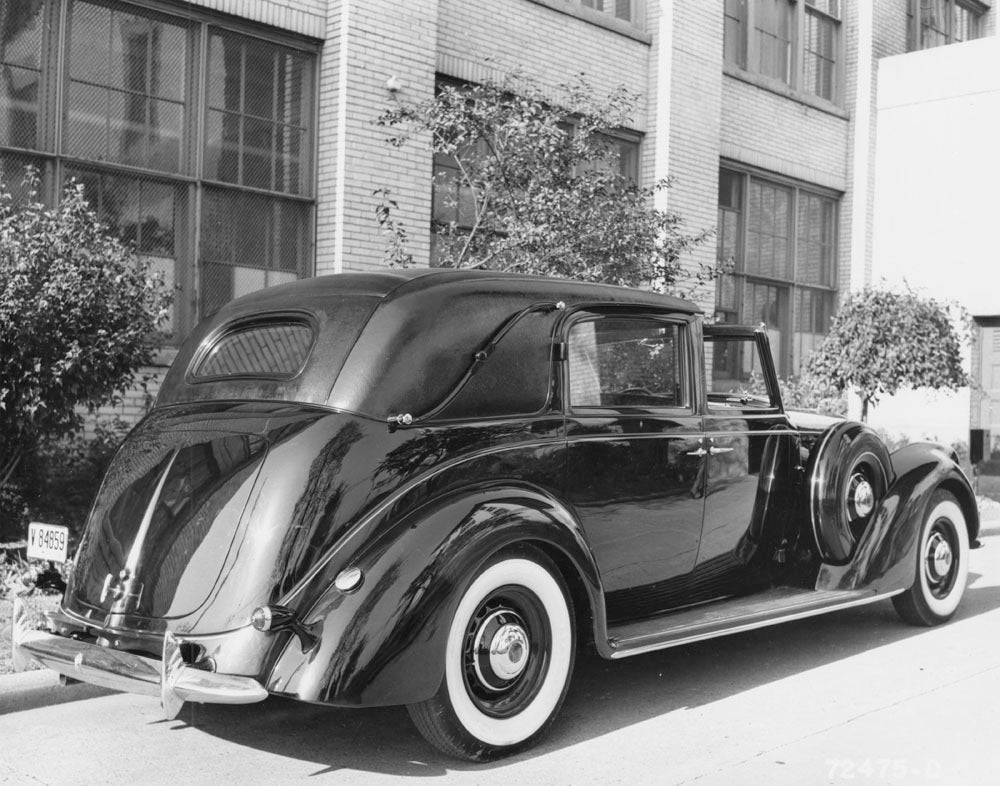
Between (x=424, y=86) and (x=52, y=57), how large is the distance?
11.6 feet

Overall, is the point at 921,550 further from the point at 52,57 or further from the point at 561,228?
the point at 52,57

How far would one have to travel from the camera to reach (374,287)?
16.0ft

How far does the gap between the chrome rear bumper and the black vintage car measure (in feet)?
0.03

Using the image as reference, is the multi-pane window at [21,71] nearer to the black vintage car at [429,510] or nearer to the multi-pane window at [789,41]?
the black vintage car at [429,510]

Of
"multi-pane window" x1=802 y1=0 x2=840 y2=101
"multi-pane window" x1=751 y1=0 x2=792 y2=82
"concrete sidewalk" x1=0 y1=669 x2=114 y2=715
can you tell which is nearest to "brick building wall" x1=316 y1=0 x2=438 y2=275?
"concrete sidewalk" x1=0 y1=669 x2=114 y2=715

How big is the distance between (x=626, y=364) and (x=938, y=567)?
2.75 m

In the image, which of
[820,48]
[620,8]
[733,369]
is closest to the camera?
[620,8]

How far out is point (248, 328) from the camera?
5242 mm

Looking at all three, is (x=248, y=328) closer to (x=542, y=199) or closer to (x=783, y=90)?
(x=542, y=199)

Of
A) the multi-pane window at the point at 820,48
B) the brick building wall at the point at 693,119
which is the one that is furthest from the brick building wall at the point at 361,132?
the multi-pane window at the point at 820,48

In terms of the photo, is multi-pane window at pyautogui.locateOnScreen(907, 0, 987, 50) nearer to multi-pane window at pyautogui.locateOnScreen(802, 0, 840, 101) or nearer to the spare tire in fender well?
A: multi-pane window at pyautogui.locateOnScreen(802, 0, 840, 101)

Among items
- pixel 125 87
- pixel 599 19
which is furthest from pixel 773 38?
pixel 125 87

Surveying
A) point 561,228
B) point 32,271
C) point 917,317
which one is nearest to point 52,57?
point 32,271

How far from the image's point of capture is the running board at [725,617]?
485 centimetres
